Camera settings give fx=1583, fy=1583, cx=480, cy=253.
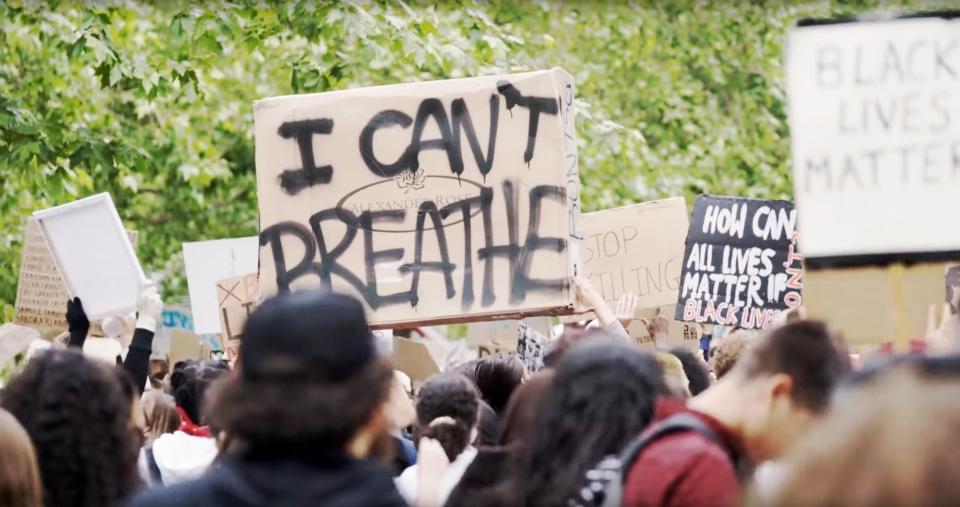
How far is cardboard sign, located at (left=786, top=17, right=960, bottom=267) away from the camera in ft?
12.9

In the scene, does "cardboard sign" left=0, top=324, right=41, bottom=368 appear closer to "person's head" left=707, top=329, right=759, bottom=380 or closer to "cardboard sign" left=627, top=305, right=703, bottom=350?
"cardboard sign" left=627, top=305, right=703, bottom=350

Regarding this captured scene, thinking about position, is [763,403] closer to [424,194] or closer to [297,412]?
[297,412]

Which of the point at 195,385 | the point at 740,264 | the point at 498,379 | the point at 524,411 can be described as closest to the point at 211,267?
the point at 740,264

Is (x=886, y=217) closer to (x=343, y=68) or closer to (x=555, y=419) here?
(x=555, y=419)

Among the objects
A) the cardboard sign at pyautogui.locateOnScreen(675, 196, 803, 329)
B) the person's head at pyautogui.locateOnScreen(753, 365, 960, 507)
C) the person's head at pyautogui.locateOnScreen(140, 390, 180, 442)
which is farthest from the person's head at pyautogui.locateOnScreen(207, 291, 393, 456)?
the cardboard sign at pyautogui.locateOnScreen(675, 196, 803, 329)

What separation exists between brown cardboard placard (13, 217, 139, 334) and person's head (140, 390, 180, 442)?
2090mm

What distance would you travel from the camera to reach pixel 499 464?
425cm

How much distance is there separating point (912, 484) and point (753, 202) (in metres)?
6.86

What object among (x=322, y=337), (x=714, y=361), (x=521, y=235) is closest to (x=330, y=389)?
(x=322, y=337)

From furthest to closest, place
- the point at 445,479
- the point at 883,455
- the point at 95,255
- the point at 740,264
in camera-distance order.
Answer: the point at 740,264 → the point at 95,255 → the point at 445,479 → the point at 883,455

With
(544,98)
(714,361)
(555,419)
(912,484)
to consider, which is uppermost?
(544,98)

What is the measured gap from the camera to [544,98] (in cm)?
610

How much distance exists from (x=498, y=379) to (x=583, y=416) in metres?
2.36

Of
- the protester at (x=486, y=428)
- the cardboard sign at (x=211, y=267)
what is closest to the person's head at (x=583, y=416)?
the protester at (x=486, y=428)
